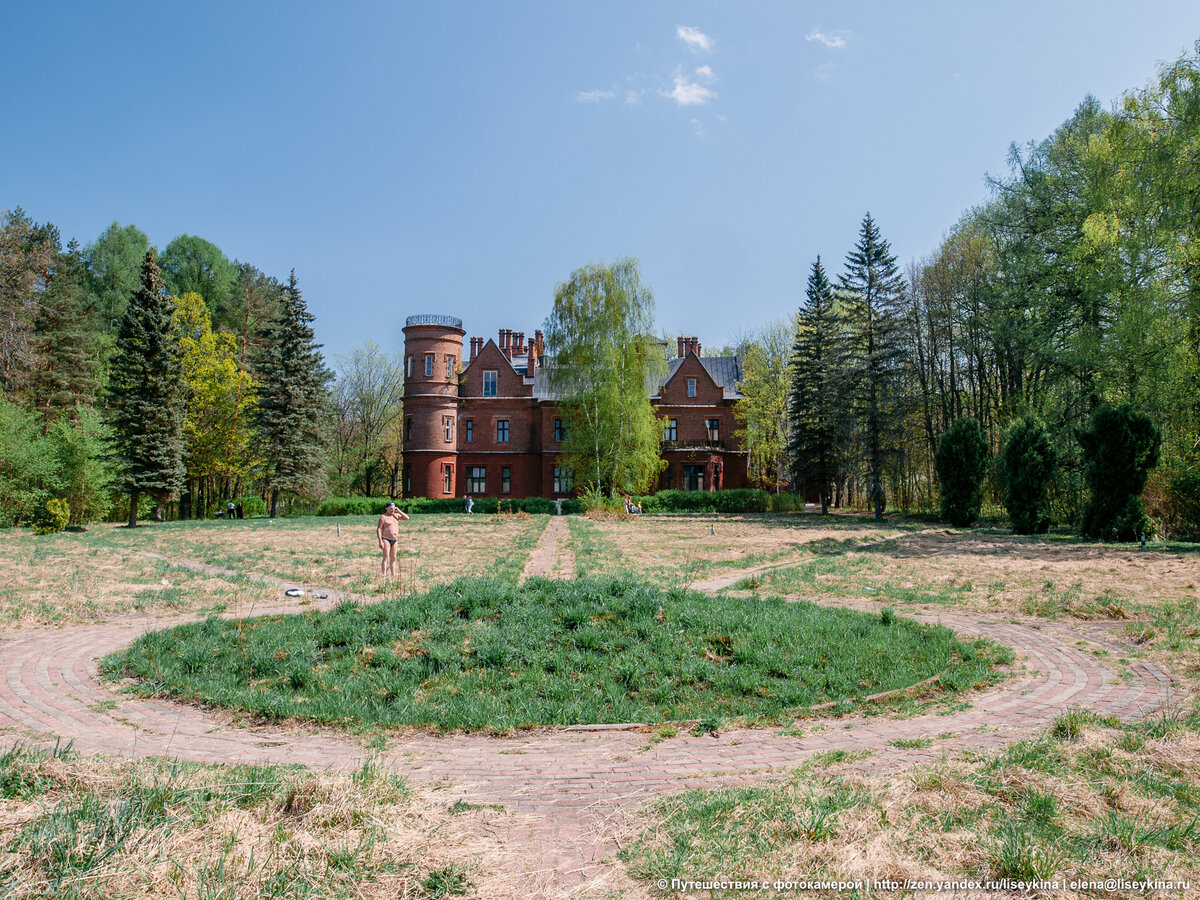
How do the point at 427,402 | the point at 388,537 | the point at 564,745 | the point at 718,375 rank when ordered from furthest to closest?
1. the point at 718,375
2. the point at 427,402
3. the point at 388,537
4. the point at 564,745

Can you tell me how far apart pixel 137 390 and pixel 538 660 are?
35228mm

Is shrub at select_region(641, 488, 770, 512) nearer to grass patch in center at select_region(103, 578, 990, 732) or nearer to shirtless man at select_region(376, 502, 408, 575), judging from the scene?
Result: shirtless man at select_region(376, 502, 408, 575)

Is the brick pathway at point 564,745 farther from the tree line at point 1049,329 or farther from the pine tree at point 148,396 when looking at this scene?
the pine tree at point 148,396

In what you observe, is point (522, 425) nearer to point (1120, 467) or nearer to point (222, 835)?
point (1120, 467)

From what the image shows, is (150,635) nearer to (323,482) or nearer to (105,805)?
(105,805)

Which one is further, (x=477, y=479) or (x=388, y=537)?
(x=477, y=479)

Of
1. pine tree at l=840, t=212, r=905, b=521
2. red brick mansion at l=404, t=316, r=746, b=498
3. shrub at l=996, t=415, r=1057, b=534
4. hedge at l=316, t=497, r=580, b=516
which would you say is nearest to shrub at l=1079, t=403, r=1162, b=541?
shrub at l=996, t=415, r=1057, b=534

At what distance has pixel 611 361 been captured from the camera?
41.0 m

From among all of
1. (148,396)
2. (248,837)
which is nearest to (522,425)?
(148,396)

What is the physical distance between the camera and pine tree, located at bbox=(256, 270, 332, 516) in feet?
128

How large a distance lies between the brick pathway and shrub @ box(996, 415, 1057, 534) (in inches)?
782

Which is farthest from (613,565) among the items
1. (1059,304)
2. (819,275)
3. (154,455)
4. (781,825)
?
(819,275)

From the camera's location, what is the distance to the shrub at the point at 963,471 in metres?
29.5

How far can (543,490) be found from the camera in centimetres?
4888
